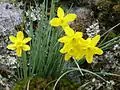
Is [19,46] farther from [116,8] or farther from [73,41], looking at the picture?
[116,8]

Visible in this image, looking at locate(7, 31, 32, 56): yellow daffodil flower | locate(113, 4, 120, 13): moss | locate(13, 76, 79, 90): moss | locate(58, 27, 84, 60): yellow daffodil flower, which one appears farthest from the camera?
locate(113, 4, 120, 13): moss

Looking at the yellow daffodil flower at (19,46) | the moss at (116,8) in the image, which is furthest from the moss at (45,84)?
the moss at (116,8)

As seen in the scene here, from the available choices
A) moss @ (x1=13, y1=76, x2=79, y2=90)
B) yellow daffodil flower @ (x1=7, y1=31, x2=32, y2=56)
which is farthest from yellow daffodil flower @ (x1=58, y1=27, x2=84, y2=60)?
moss @ (x1=13, y1=76, x2=79, y2=90)

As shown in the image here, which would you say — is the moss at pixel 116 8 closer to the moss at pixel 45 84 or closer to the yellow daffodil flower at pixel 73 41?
the moss at pixel 45 84

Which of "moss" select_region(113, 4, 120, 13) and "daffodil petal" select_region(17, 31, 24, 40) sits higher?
"daffodil petal" select_region(17, 31, 24, 40)

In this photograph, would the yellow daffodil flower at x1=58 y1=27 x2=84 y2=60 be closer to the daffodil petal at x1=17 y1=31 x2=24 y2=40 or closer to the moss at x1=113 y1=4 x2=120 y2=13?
the daffodil petal at x1=17 y1=31 x2=24 y2=40

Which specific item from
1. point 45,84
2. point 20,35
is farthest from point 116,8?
point 20,35

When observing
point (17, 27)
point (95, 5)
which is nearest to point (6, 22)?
point (17, 27)

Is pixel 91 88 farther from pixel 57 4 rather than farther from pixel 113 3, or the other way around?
pixel 57 4

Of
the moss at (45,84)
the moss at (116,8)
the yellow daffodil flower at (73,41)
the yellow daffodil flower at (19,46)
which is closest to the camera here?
the yellow daffodil flower at (73,41)

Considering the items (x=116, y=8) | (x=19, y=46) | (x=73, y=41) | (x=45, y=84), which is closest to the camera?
(x=73, y=41)

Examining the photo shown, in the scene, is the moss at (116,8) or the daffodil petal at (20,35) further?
the moss at (116,8)
